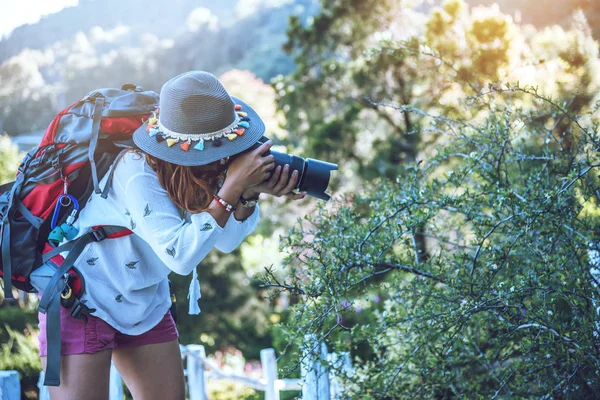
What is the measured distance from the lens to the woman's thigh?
5.79 feet

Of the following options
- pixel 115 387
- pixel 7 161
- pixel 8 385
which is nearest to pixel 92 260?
pixel 8 385

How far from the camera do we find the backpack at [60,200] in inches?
60.1

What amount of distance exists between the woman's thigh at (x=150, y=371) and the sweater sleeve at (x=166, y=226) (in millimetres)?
471

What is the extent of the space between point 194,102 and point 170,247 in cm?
38

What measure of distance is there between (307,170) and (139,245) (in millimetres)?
520

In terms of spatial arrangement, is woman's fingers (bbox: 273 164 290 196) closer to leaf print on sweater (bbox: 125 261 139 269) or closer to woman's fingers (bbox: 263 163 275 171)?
woman's fingers (bbox: 263 163 275 171)

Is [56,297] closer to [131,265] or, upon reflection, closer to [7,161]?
[131,265]

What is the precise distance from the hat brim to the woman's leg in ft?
1.87

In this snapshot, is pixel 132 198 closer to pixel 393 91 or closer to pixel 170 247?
pixel 170 247

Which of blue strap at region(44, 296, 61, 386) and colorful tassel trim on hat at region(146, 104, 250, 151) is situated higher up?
colorful tassel trim on hat at region(146, 104, 250, 151)

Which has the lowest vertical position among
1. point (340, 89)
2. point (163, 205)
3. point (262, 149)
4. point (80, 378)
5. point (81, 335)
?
point (80, 378)

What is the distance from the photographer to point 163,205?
57.2 inches

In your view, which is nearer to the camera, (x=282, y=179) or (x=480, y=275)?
(x=282, y=179)

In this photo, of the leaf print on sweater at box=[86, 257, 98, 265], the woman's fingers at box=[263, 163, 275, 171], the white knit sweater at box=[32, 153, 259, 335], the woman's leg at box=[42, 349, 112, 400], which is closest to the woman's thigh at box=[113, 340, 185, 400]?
the white knit sweater at box=[32, 153, 259, 335]
